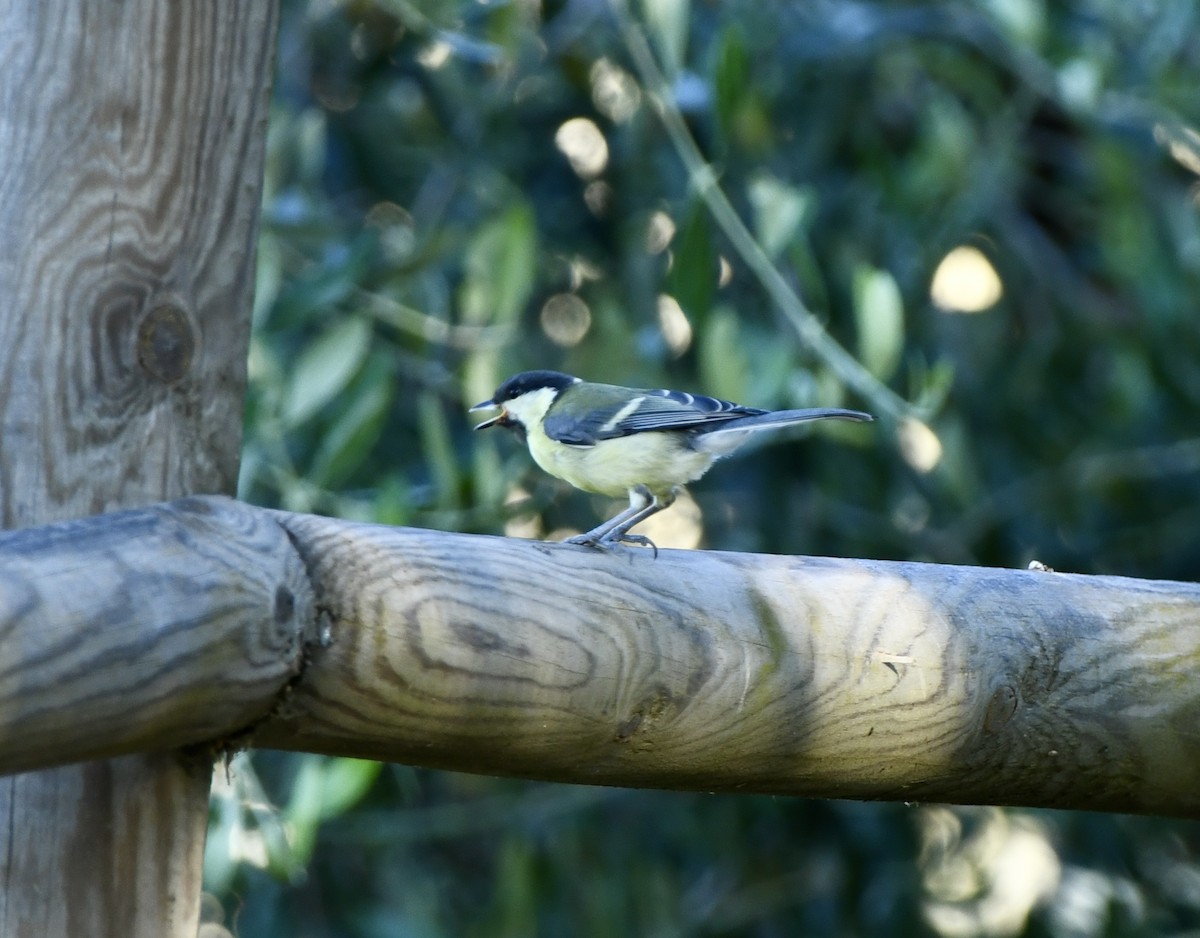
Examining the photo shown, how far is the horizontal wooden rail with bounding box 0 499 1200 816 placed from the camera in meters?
1.06

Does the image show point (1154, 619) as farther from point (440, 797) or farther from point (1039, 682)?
point (440, 797)

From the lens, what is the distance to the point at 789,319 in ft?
10.7

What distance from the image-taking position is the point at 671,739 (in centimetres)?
145

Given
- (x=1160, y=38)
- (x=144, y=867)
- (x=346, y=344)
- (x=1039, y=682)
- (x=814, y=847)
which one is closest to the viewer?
(x=144, y=867)

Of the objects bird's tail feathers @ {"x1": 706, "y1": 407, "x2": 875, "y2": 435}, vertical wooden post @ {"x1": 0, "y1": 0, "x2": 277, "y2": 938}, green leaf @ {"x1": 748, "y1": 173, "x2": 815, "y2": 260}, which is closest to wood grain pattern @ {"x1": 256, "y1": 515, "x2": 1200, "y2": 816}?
vertical wooden post @ {"x1": 0, "y1": 0, "x2": 277, "y2": 938}

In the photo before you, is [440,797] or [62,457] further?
[440,797]

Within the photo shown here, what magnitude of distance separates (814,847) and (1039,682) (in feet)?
9.62

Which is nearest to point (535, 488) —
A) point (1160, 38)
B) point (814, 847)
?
point (814, 847)

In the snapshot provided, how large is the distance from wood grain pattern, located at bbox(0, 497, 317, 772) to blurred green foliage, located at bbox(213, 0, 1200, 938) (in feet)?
6.03

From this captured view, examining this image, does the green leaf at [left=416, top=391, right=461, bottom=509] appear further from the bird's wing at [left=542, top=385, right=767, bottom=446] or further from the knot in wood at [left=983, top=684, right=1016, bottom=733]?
the knot in wood at [left=983, top=684, right=1016, bottom=733]

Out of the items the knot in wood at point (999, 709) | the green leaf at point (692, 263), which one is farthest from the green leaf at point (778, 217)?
the knot in wood at point (999, 709)

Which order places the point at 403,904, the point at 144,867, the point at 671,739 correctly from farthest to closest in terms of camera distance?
the point at 403,904
the point at 671,739
the point at 144,867

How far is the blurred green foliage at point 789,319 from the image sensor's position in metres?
3.47

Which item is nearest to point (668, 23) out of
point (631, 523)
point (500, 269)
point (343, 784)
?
point (500, 269)
